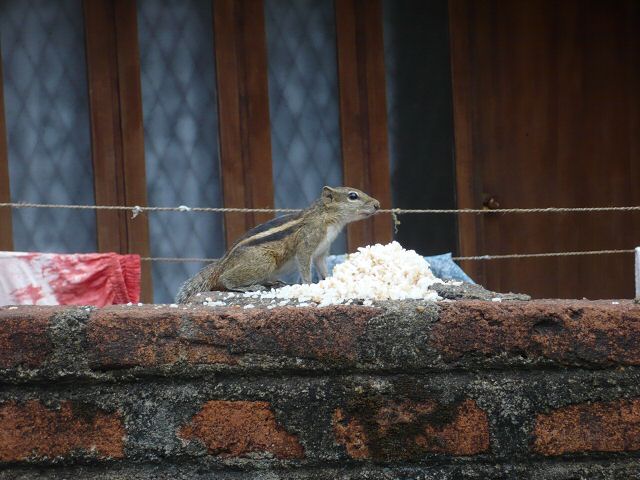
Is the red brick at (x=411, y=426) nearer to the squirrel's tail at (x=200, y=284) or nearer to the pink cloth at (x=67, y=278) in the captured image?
the squirrel's tail at (x=200, y=284)

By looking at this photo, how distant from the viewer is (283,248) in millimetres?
4789

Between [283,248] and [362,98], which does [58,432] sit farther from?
[362,98]

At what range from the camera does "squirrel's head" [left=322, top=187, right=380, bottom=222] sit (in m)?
5.11

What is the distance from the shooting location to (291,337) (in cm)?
193

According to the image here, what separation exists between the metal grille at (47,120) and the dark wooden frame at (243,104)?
2.40 feet

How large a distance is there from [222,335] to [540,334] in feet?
1.87

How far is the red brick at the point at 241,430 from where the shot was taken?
1.93m

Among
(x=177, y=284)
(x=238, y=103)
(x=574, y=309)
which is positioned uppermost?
(x=238, y=103)

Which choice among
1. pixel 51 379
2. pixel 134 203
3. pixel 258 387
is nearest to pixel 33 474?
pixel 51 379

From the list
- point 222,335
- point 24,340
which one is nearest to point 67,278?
point 24,340

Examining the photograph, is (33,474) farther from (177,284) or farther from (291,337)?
(177,284)

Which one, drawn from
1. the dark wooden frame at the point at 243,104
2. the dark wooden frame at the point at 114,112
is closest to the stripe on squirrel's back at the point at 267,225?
the dark wooden frame at the point at 243,104

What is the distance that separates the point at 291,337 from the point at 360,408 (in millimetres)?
176

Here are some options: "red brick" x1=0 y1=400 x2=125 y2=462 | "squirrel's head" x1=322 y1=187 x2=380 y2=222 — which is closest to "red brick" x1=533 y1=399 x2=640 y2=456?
"red brick" x1=0 y1=400 x2=125 y2=462
